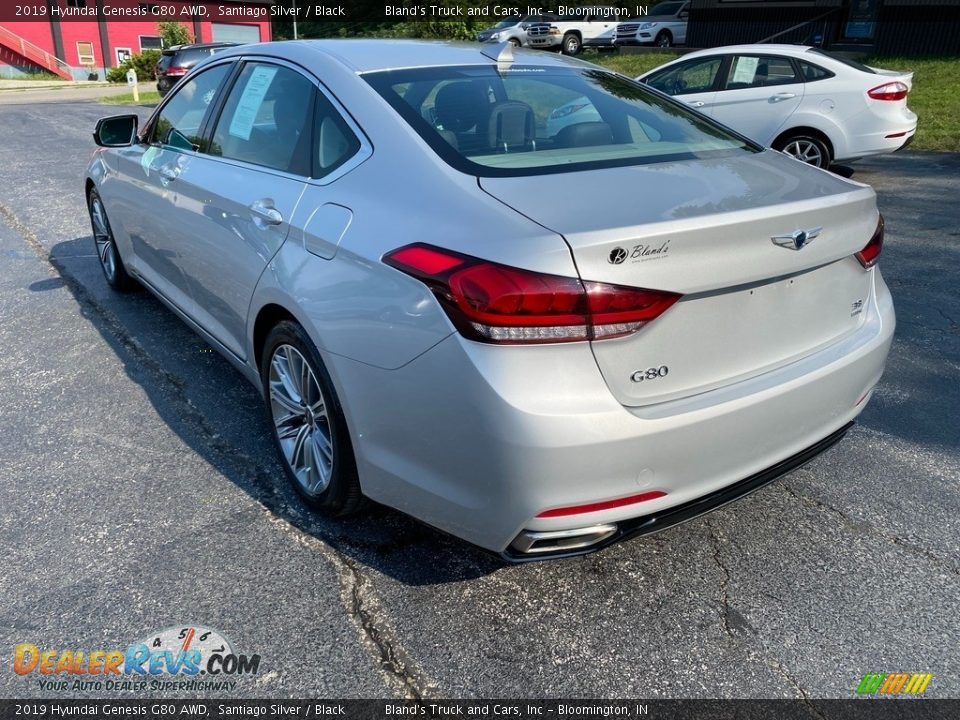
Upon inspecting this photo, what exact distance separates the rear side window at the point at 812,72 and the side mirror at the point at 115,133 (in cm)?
703

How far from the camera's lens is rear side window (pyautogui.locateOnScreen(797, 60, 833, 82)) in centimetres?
850

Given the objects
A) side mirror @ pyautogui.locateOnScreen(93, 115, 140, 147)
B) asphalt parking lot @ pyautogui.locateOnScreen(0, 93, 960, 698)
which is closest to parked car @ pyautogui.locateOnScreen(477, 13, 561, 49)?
side mirror @ pyautogui.locateOnScreen(93, 115, 140, 147)

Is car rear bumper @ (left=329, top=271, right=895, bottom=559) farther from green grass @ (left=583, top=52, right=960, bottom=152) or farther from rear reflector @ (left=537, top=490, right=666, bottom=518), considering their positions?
green grass @ (left=583, top=52, right=960, bottom=152)

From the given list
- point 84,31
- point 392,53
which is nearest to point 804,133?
point 392,53

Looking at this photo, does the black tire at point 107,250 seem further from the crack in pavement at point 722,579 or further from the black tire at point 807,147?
the black tire at point 807,147

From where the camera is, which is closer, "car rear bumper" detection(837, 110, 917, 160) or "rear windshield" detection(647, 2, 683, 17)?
"car rear bumper" detection(837, 110, 917, 160)

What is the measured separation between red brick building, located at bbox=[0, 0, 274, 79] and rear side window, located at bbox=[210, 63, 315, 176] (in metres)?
42.0

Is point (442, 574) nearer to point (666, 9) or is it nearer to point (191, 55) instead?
point (191, 55)

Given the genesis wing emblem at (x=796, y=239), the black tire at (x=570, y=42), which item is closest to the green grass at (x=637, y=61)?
the black tire at (x=570, y=42)

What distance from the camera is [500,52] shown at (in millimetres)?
3371

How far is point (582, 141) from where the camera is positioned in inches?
111

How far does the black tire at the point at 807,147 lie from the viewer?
8594 millimetres

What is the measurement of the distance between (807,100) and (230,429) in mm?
A: 7465

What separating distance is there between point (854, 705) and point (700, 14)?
2333 centimetres
